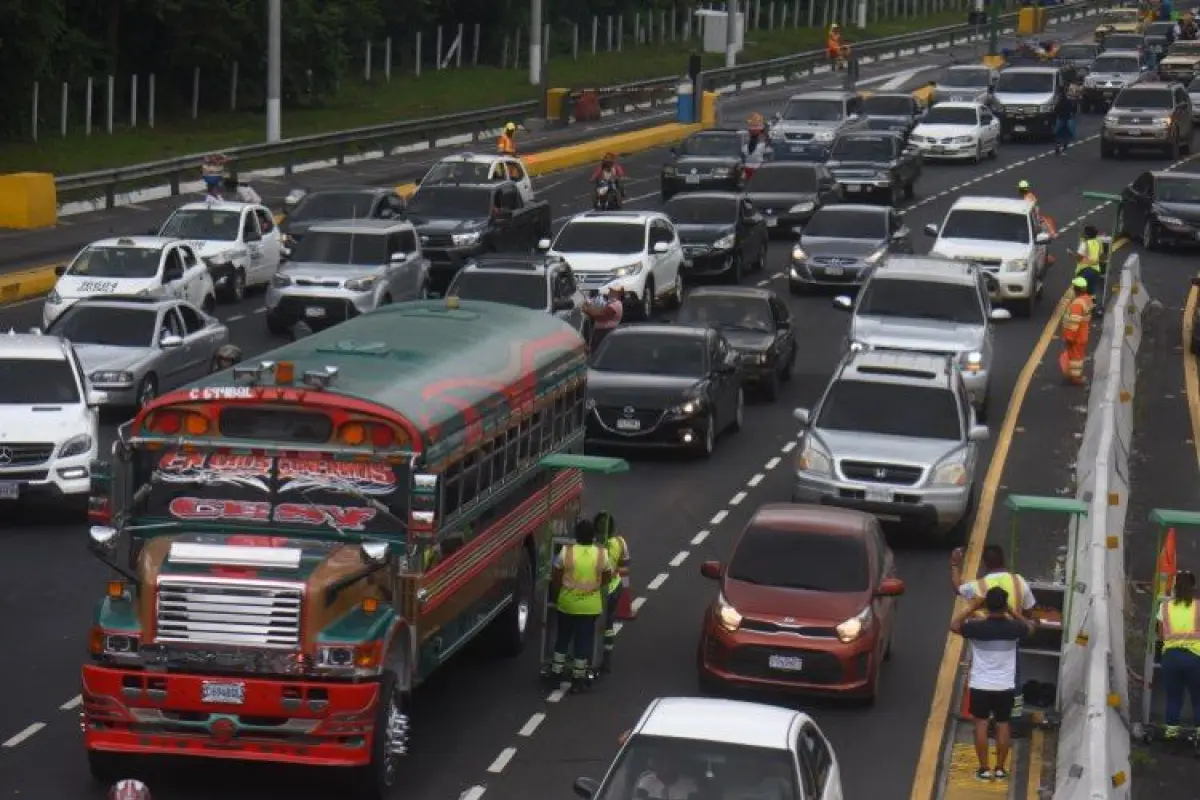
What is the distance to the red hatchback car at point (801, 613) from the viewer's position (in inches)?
756

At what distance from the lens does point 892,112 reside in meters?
64.8

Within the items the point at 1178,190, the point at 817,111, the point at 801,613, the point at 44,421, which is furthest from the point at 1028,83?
→ the point at 801,613

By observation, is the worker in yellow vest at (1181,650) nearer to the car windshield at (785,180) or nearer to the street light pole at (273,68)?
the car windshield at (785,180)

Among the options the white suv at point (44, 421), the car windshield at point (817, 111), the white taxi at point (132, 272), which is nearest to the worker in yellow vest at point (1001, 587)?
the white suv at point (44, 421)

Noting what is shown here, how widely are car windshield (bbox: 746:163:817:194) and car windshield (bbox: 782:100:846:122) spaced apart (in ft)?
41.1

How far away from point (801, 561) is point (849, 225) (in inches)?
928

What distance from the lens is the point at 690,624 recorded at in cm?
2231

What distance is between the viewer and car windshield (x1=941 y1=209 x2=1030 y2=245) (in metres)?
41.3

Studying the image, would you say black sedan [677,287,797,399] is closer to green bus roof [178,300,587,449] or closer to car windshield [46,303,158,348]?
car windshield [46,303,158,348]

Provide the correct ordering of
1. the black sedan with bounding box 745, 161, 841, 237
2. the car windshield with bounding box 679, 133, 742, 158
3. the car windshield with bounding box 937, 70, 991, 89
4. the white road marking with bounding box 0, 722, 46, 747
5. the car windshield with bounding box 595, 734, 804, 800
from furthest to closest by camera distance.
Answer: the car windshield with bounding box 937, 70, 991, 89 → the car windshield with bounding box 679, 133, 742, 158 → the black sedan with bounding box 745, 161, 841, 237 → the white road marking with bounding box 0, 722, 46, 747 → the car windshield with bounding box 595, 734, 804, 800

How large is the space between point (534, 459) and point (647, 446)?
28.8ft

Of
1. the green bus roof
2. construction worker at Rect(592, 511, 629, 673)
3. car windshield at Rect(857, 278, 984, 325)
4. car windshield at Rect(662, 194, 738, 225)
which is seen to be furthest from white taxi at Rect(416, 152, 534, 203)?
construction worker at Rect(592, 511, 629, 673)

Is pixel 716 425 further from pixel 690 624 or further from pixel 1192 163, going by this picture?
pixel 1192 163

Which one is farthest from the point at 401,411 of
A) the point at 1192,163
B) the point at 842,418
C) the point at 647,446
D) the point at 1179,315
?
the point at 1192,163
